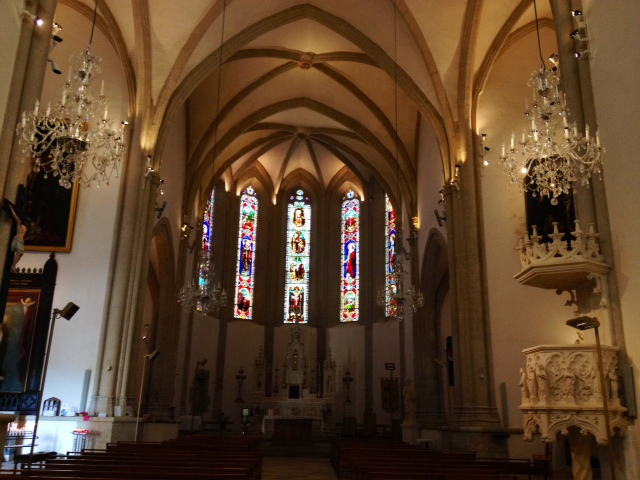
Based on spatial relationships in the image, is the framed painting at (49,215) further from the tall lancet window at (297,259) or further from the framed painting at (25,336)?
the tall lancet window at (297,259)

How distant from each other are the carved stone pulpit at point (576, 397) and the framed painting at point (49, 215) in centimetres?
1083

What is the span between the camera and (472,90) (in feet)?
50.7

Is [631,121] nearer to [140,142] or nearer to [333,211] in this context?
[140,142]

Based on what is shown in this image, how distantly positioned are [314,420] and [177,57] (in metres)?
15.2

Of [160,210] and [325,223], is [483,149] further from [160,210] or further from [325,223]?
[325,223]

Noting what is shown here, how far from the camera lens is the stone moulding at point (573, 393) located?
281 inches

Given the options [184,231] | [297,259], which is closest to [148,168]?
[184,231]

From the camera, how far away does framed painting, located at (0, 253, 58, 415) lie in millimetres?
12672

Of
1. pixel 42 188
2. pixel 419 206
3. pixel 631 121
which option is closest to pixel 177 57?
pixel 42 188

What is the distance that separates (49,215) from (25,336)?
283 cm

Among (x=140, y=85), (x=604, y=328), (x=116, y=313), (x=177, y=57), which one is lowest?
(x=604, y=328)

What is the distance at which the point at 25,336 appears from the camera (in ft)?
43.2

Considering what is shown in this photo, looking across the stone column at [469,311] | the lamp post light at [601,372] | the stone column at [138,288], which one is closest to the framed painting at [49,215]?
the stone column at [138,288]

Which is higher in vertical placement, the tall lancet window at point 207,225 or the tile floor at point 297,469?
the tall lancet window at point 207,225
